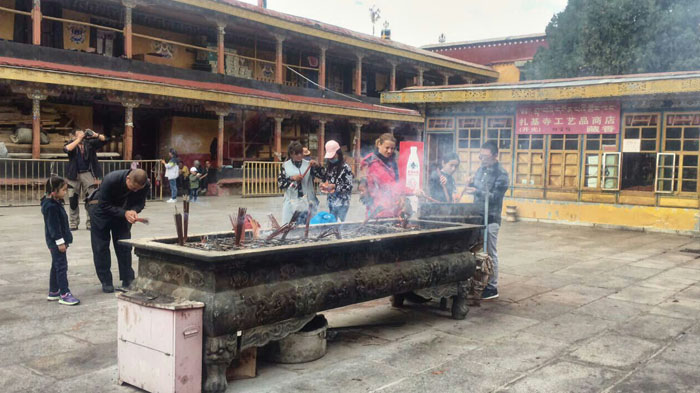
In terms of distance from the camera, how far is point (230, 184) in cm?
2092

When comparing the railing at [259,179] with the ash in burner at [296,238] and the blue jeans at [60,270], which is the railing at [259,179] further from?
the ash in burner at [296,238]

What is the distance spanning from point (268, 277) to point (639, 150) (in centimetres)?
1115

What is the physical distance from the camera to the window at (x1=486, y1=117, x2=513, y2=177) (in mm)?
14336

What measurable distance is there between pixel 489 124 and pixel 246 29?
1154 centimetres

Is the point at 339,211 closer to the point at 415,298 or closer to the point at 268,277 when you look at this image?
the point at 415,298

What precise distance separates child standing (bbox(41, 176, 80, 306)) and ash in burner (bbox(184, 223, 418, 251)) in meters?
1.82

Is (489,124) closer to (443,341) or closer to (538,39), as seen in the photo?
(443,341)

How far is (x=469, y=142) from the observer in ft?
48.7

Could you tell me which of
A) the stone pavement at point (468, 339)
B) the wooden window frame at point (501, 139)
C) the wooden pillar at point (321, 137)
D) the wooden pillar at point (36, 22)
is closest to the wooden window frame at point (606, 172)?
the wooden window frame at point (501, 139)

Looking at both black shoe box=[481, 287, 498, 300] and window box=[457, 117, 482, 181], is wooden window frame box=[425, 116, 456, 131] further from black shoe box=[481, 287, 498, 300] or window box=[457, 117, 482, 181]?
black shoe box=[481, 287, 498, 300]

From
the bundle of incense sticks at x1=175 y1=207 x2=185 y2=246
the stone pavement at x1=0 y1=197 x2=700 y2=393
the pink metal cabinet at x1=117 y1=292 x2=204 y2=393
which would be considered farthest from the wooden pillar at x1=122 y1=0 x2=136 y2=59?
the pink metal cabinet at x1=117 y1=292 x2=204 y2=393

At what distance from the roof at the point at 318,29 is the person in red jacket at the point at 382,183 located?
14508 mm

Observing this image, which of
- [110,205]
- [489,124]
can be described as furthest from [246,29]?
[110,205]

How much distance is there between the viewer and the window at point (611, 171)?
1283 centimetres
